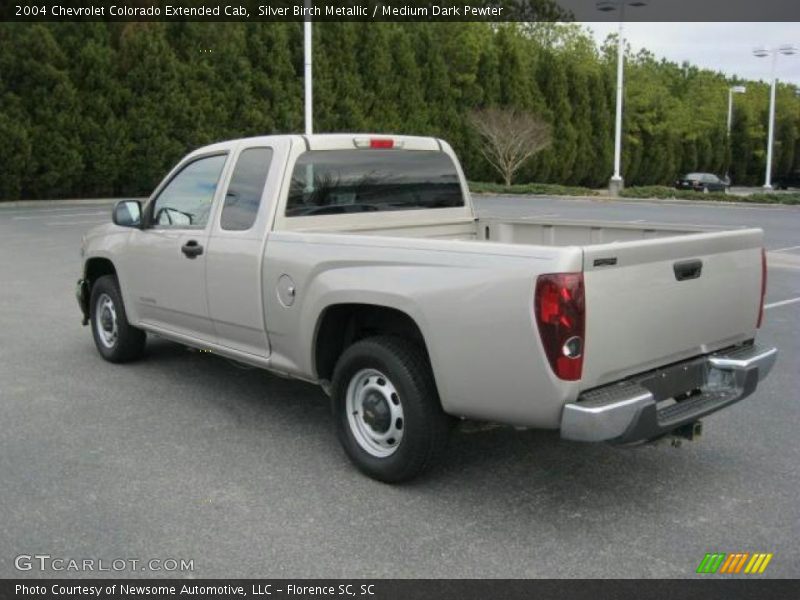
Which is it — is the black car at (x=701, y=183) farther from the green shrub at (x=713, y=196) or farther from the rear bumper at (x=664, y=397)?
the rear bumper at (x=664, y=397)

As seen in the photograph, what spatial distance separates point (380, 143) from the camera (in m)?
5.79

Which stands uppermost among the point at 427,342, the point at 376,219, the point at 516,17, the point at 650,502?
the point at 516,17

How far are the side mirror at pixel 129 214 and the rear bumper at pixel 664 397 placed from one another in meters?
3.96

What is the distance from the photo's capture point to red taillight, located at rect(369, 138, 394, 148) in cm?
573

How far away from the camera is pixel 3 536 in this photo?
386 centimetres

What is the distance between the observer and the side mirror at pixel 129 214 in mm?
6359

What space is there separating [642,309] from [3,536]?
3.13m

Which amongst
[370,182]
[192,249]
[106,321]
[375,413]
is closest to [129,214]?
[192,249]

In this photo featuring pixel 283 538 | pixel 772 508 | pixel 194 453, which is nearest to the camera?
pixel 283 538

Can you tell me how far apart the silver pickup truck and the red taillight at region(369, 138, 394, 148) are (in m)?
0.01

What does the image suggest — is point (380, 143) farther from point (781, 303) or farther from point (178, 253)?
point (781, 303)

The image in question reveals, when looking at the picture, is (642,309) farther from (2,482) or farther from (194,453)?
(2,482)

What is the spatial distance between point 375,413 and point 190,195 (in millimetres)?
2462

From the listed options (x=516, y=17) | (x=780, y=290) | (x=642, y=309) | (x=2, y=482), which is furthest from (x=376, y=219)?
(x=516, y=17)
